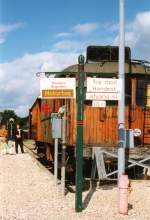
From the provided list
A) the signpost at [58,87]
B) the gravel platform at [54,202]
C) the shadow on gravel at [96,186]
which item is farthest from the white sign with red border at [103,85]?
the shadow on gravel at [96,186]

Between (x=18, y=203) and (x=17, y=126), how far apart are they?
61.9ft

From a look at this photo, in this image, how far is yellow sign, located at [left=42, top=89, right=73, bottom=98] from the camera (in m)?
12.0

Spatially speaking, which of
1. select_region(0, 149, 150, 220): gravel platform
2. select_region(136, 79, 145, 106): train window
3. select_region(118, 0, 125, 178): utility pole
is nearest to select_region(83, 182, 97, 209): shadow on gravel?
select_region(0, 149, 150, 220): gravel platform

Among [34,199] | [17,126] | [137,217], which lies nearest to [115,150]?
[34,199]

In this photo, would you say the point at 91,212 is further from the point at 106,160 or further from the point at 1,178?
the point at 1,178

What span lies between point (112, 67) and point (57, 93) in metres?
4.65

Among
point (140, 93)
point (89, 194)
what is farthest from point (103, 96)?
point (140, 93)

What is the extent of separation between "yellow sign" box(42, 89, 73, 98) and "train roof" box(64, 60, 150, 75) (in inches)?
164

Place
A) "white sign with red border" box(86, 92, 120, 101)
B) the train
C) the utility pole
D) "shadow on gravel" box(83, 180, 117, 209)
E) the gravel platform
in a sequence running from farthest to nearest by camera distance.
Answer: the train < "shadow on gravel" box(83, 180, 117, 209) < "white sign with red border" box(86, 92, 120, 101) < the utility pole < the gravel platform

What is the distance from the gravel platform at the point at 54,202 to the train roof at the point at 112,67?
316cm

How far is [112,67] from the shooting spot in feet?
53.9

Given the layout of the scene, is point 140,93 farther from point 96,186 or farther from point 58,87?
point 58,87

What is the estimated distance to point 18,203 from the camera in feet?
39.9

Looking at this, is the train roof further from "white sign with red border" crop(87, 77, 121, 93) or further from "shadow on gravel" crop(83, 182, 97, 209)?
"white sign with red border" crop(87, 77, 121, 93)
